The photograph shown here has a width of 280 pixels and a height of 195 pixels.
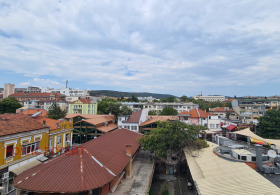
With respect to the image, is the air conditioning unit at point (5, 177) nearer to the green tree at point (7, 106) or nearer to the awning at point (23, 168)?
the awning at point (23, 168)

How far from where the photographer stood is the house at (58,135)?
20.6 metres

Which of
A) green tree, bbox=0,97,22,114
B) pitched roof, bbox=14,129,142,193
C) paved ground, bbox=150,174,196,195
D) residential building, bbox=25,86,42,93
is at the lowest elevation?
paved ground, bbox=150,174,196,195

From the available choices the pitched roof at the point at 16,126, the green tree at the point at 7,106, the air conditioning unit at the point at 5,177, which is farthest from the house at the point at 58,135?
the green tree at the point at 7,106

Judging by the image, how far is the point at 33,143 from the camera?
17.5 m

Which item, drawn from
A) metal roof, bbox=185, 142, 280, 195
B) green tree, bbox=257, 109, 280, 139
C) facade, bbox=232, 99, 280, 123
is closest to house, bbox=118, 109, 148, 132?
metal roof, bbox=185, 142, 280, 195

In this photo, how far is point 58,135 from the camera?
22.0 metres

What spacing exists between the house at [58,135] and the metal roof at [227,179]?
1596 cm

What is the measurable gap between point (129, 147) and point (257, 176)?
9.85m

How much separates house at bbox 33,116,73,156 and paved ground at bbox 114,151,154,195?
32.4 feet

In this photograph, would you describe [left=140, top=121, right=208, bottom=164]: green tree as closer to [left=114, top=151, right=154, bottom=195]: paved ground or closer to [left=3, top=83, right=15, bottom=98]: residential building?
[left=114, top=151, right=154, bottom=195]: paved ground

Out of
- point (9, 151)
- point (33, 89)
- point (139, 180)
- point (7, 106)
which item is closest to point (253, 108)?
point (139, 180)

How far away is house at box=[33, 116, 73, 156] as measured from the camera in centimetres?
2060

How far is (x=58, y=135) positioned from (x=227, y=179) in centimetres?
1960

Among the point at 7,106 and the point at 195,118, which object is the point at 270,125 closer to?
the point at 195,118
